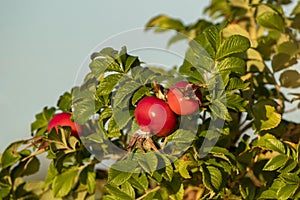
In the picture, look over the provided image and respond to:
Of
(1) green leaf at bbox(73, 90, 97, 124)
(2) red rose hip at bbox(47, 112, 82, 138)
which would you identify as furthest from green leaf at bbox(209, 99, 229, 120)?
(2) red rose hip at bbox(47, 112, 82, 138)

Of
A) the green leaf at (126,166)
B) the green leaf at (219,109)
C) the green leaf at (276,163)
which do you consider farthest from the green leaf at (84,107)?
the green leaf at (276,163)

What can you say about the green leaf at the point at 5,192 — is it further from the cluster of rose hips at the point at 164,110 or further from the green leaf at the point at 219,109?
the green leaf at the point at 219,109

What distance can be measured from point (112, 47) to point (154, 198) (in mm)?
298

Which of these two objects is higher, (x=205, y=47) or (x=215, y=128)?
(x=205, y=47)

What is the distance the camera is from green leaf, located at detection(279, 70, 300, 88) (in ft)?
4.75

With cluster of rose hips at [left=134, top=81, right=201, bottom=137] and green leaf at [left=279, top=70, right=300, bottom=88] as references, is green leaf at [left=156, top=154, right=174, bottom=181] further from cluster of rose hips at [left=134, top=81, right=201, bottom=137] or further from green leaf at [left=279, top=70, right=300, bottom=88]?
green leaf at [left=279, top=70, right=300, bottom=88]

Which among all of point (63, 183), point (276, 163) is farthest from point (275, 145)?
point (63, 183)

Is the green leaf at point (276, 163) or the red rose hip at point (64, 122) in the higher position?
the red rose hip at point (64, 122)

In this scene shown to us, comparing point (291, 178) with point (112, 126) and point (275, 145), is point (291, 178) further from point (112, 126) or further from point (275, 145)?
point (112, 126)

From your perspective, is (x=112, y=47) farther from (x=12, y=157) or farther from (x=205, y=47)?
(x=12, y=157)

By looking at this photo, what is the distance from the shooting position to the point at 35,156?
137cm

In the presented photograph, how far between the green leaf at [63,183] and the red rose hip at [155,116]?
0.34m

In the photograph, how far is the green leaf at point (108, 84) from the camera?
101 cm

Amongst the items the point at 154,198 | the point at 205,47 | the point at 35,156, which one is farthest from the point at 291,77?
the point at 35,156
